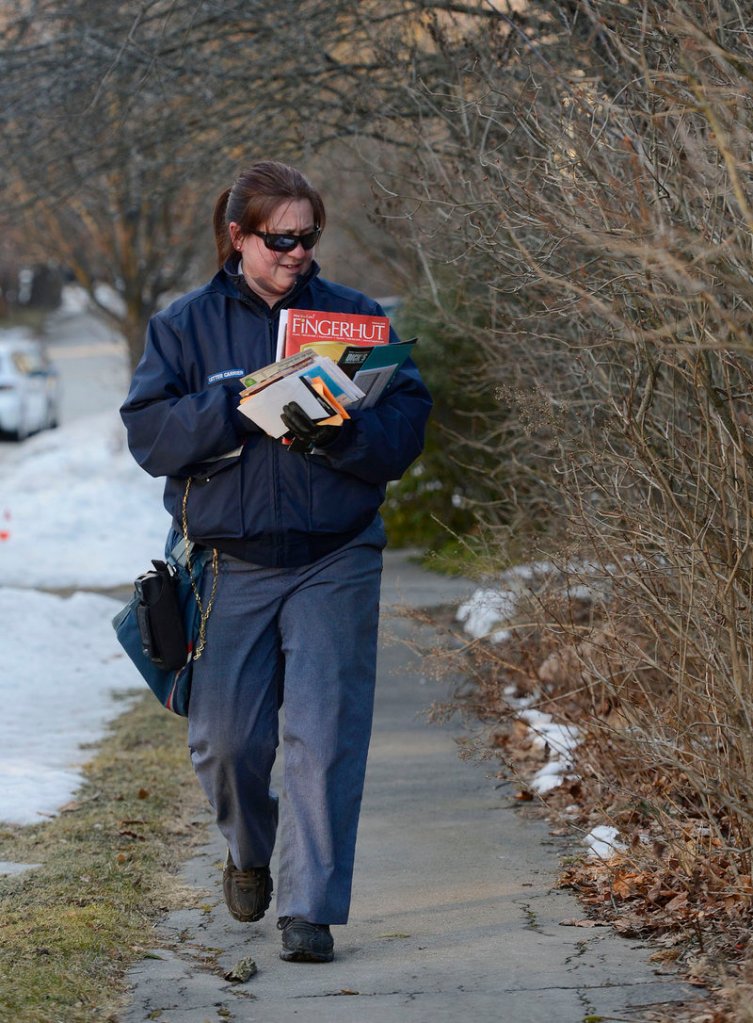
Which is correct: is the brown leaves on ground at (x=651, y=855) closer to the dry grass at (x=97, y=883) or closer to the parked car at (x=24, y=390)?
the dry grass at (x=97, y=883)

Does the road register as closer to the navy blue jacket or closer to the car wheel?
the car wheel

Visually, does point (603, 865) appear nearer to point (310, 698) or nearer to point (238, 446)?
point (310, 698)

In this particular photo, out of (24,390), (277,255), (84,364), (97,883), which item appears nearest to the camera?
(277,255)

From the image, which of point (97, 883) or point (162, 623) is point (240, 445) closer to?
point (162, 623)

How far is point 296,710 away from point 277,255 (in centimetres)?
124

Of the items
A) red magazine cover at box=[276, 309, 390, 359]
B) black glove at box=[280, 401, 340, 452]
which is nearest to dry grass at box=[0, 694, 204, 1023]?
black glove at box=[280, 401, 340, 452]

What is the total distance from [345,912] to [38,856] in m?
1.63

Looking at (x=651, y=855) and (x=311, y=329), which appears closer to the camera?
(x=311, y=329)

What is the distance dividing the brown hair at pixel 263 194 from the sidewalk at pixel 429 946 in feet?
6.53

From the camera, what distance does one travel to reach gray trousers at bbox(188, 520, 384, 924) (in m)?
4.45

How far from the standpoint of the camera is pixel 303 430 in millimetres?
4273

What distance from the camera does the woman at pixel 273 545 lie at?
4.43 m

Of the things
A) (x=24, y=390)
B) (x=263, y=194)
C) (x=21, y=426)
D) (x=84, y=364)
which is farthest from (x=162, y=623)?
(x=84, y=364)

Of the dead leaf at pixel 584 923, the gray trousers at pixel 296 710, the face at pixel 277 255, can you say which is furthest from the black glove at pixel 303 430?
the dead leaf at pixel 584 923
